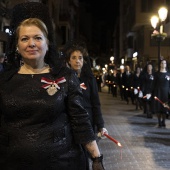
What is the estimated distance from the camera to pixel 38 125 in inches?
109

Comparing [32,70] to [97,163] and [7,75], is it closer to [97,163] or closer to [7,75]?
[7,75]

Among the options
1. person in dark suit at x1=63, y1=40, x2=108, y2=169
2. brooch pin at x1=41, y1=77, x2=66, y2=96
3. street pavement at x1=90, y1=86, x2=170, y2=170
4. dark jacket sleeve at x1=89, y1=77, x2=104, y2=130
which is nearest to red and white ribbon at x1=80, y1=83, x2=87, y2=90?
person in dark suit at x1=63, y1=40, x2=108, y2=169

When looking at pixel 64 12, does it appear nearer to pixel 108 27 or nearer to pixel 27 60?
pixel 27 60

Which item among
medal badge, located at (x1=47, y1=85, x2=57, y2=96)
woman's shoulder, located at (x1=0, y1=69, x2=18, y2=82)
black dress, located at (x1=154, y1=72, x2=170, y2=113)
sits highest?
woman's shoulder, located at (x1=0, y1=69, x2=18, y2=82)

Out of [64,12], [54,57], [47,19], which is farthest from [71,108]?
[64,12]

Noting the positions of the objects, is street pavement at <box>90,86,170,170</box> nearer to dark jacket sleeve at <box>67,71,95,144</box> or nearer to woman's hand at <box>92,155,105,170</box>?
woman's hand at <box>92,155,105,170</box>

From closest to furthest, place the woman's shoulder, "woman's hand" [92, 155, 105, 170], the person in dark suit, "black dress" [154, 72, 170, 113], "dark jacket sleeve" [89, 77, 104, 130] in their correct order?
the woman's shoulder → "woman's hand" [92, 155, 105, 170] → "dark jacket sleeve" [89, 77, 104, 130] → the person in dark suit → "black dress" [154, 72, 170, 113]

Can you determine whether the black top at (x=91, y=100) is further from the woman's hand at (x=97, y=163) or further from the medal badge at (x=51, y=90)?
the medal badge at (x=51, y=90)

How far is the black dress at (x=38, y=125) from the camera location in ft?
9.08

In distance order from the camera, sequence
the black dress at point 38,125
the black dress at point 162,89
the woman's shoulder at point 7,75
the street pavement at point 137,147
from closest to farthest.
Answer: the black dress at point 38,125
the woman's shoulder at point 7,75
the street pavement at point 137,147
the black dress at point 162,89

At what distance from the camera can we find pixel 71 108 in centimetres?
293

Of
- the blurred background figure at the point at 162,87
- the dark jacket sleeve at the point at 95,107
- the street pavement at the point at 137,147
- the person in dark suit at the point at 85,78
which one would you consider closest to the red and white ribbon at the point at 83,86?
the person in dark suit at the point at 85,78

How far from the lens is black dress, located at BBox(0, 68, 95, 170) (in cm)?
277

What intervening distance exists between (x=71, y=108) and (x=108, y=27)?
117 meters
